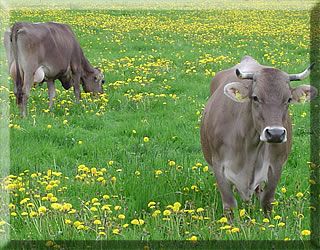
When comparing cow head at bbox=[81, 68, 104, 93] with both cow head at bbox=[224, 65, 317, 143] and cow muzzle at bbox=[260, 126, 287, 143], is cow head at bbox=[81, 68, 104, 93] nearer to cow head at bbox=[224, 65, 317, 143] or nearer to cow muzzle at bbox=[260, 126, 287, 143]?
cow head at bbox=[224, 65, 317, 143]

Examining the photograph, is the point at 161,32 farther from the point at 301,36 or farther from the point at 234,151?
the point at 234,151

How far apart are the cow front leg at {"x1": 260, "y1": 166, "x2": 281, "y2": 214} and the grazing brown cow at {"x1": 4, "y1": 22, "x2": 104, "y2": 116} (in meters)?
5.56

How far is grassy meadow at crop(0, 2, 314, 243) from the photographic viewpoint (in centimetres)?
504

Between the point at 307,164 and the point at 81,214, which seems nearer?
the point at 81,214

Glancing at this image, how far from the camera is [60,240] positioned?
4.85 meters

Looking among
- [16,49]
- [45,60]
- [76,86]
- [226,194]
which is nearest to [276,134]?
[226,194]

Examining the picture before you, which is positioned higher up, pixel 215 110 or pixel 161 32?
pixel 215 110

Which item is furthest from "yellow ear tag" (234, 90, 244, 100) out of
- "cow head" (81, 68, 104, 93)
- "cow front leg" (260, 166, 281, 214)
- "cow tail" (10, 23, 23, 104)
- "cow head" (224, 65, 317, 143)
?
"cow head" (81, 68, 104, 93)

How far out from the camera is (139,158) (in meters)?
7.65

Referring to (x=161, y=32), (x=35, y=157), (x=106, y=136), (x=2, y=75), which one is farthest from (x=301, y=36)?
(x=35, y=157)

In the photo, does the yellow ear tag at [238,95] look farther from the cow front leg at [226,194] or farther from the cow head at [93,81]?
the cow head at [93,81]

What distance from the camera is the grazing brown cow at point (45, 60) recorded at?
10867 millimetres

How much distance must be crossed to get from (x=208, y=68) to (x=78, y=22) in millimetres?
10983

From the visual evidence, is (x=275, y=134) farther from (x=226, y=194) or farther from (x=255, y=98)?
(x=226, y=194)
